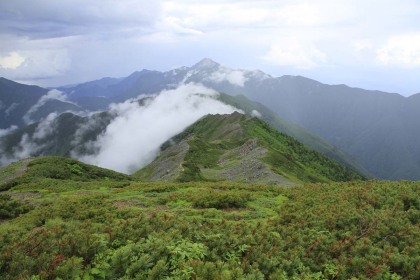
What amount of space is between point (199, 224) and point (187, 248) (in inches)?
214

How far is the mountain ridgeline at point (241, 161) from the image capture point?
93500 millimetres

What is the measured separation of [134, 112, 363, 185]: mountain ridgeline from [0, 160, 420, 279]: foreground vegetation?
176 ft

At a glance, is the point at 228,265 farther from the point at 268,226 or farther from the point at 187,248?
the point at 268,226

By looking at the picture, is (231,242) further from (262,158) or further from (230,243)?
(262,158)

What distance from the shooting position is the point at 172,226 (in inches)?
795

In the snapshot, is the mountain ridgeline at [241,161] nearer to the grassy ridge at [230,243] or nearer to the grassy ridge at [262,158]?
the grassy ridge at [262,158]

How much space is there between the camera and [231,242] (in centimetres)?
1795

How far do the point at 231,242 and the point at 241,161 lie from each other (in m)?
95.3

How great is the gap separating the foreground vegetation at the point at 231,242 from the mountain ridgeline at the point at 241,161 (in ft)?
176

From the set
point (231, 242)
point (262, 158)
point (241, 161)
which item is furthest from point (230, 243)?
point (241, 161)

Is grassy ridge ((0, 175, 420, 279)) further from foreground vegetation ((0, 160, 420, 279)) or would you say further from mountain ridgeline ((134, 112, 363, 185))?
mountain ridgeline ((134, 112, 363, 185))

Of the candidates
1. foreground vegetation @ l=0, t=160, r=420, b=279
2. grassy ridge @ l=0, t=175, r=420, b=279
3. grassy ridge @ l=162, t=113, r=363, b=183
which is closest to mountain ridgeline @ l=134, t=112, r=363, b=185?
grassy ridge @ l=162, t=113, r=363, b=183

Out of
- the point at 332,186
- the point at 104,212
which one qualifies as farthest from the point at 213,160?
the point at 104,212

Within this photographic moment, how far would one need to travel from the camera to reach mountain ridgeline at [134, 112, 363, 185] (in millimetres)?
93500
